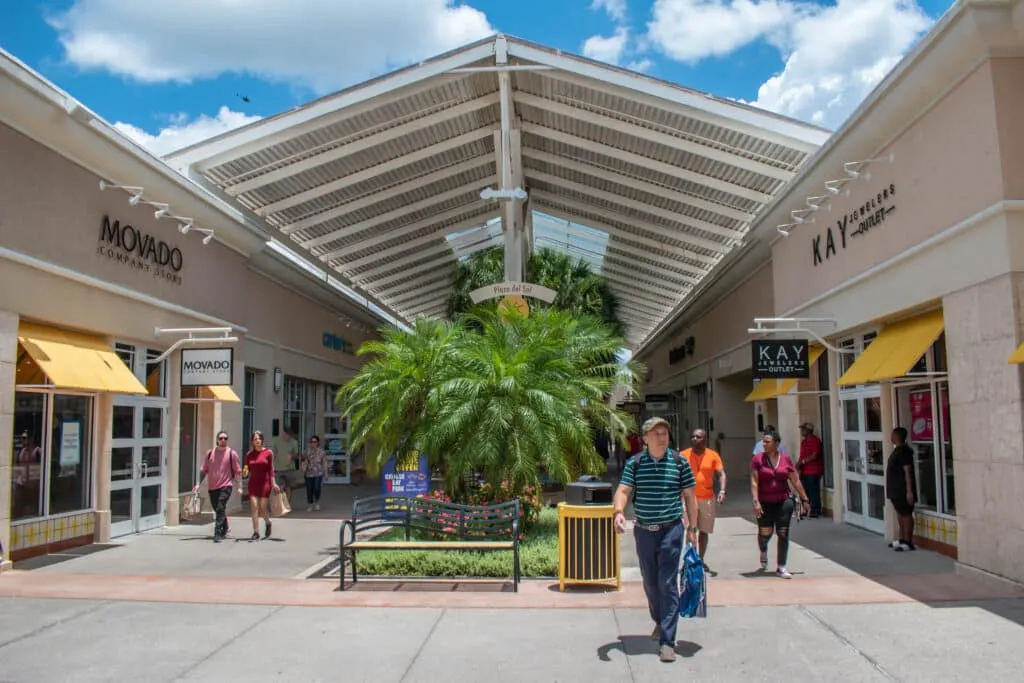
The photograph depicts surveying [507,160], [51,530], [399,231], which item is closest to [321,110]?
[507,160]

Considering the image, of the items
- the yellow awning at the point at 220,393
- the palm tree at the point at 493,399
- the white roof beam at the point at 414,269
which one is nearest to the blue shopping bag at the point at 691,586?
the palm tree at the point at 493,399

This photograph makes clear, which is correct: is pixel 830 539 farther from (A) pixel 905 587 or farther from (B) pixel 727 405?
(B) pixel 727 405

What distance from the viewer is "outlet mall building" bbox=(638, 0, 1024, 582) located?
7.93 meters

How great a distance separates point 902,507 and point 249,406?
1407 centimetres

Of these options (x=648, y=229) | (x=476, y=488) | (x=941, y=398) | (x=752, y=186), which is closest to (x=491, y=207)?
(x=648, y=229)

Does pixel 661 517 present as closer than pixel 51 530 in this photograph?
Yes

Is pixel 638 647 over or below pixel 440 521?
below

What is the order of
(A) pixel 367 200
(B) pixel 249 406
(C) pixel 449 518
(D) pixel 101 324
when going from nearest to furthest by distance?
(C) pixel 449 518 → (D) pixel 101 324 → (B) pixel 249 406 → (A) pixel 367 200

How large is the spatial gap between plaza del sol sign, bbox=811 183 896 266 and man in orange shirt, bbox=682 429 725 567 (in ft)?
13.5

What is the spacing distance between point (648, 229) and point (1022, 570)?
15.5 m

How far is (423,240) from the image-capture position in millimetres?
24375

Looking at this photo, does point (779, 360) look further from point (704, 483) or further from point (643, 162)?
point (643, 162)

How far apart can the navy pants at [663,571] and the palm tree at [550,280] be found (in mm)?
18066

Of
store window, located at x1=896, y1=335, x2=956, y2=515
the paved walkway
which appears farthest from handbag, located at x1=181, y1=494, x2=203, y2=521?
store window, located at x1=896, y1=335, x2=956, y2=515
